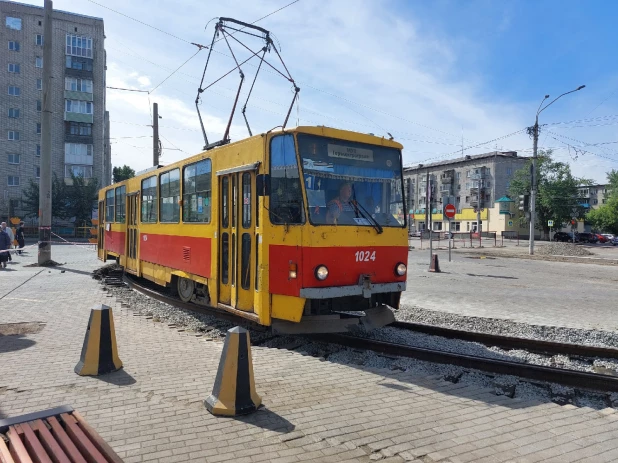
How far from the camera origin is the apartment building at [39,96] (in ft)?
169

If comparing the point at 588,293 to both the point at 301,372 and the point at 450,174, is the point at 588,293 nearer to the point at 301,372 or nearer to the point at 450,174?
the point at 301,372

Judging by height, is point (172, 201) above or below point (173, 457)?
above

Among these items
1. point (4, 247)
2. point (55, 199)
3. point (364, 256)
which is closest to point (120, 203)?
point (4, 247)

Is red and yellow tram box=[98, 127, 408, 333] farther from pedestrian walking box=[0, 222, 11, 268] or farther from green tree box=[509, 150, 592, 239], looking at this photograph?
green tree box=[509, 150, 592, 239]

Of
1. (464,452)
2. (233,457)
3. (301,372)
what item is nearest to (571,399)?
(464,452)

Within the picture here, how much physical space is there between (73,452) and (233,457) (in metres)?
1.13

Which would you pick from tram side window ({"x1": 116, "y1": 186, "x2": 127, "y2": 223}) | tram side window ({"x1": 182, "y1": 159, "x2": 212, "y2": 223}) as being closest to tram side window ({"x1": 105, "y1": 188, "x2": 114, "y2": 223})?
tram side window ({"x1": 116, "y1": 186, "x2": 127, "y2": 223})

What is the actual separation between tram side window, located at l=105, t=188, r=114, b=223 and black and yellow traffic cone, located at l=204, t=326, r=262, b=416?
12.1m

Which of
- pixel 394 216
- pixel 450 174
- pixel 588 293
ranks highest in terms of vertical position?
pixel 450 174

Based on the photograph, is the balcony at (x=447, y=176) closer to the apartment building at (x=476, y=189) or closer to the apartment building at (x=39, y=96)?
the apartment building at (x=476, y=189)

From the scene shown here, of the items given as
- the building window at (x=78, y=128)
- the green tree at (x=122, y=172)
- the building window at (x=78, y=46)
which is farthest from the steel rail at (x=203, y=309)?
the green tree at (x=122, y=172)

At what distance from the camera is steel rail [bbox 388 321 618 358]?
6.45 metres

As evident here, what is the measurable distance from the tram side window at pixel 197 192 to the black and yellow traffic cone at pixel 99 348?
2.76 meters

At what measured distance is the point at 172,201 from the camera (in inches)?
371
